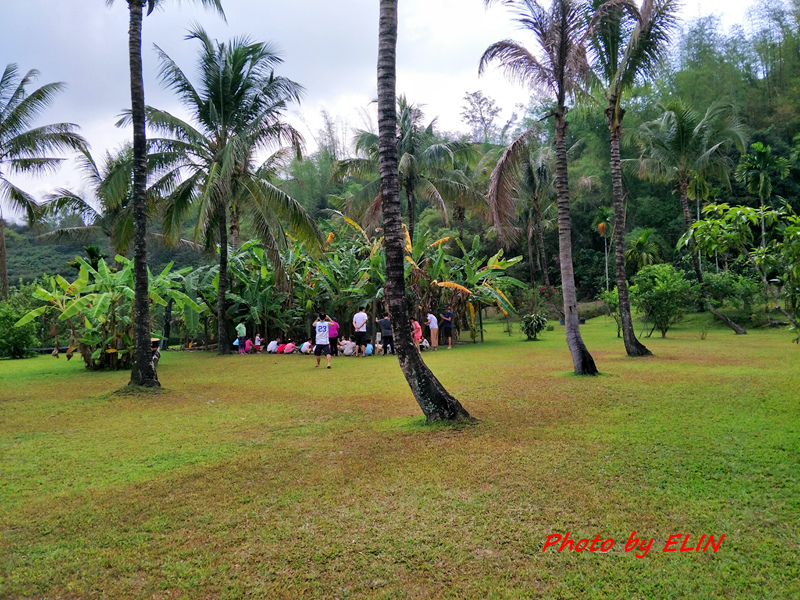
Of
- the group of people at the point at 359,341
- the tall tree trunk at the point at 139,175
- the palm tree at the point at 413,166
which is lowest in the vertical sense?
the group of people at the point at 359,341

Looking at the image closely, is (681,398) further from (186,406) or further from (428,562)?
(186,406)

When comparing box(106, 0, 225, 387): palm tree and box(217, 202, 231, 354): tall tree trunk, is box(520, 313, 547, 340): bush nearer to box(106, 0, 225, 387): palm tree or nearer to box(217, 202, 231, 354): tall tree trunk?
box(217, 202, 231, 354): tall tree trunk

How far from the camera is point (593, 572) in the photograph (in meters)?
3.21

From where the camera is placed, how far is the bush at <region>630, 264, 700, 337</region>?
18.5 meters

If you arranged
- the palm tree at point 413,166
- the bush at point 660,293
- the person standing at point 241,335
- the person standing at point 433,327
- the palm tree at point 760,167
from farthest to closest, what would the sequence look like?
the palm tree at point 760,167 < the palm tree at point 413,166 < the person standing at point 241,335 < the bush at point 660,293 < the person standing at point 433,327

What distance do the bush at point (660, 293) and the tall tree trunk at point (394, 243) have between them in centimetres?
1427

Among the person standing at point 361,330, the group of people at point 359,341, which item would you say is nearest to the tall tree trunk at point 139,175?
the group of people at point 359,341

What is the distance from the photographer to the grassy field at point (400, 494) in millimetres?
3211

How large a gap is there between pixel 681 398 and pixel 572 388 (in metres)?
1.67

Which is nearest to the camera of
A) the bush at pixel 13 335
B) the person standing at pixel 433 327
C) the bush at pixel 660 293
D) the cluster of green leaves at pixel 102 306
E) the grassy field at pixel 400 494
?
the grassy field at pixel 400 494

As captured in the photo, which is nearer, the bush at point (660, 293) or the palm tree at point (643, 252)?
the bush at point (660, 293)

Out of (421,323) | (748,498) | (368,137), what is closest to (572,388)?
(748,498)

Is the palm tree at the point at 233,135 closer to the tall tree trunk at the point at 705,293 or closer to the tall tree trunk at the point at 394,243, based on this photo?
the tall tree trunk at the point at 394,243

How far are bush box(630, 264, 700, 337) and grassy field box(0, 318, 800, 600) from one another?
10.1 m
